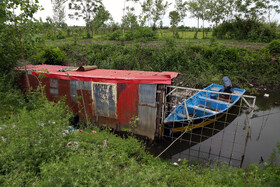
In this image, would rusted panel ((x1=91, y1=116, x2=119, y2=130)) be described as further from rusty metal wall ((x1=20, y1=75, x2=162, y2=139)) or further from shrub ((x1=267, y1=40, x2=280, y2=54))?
shrub ((x1=267, y1=40, x2=280, y2=54))

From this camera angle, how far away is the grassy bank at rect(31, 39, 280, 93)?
15.3 m

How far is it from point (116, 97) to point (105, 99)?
537 millimetres

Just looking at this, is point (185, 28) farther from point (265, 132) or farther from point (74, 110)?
point (74, 110)

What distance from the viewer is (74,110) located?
864 cm

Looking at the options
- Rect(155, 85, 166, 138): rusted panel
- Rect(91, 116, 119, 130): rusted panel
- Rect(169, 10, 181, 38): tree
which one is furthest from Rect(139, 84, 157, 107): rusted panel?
Rect(169, 10, 181, 38): tree

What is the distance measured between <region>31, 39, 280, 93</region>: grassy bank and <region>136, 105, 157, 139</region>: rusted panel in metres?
9.07

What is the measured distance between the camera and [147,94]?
7.17m

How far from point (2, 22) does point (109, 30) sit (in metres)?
24.6

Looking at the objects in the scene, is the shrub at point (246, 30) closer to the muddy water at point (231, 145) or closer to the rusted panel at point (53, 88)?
the muddy water at point (231, 145)

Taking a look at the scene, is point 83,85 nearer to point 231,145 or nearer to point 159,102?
point 159,102

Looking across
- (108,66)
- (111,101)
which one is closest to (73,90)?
(111,101)

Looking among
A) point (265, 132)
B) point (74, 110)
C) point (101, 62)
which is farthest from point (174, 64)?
point (74, 110)

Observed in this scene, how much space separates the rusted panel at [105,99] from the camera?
7699 millimetres

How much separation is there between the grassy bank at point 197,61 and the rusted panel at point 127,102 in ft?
30.1
